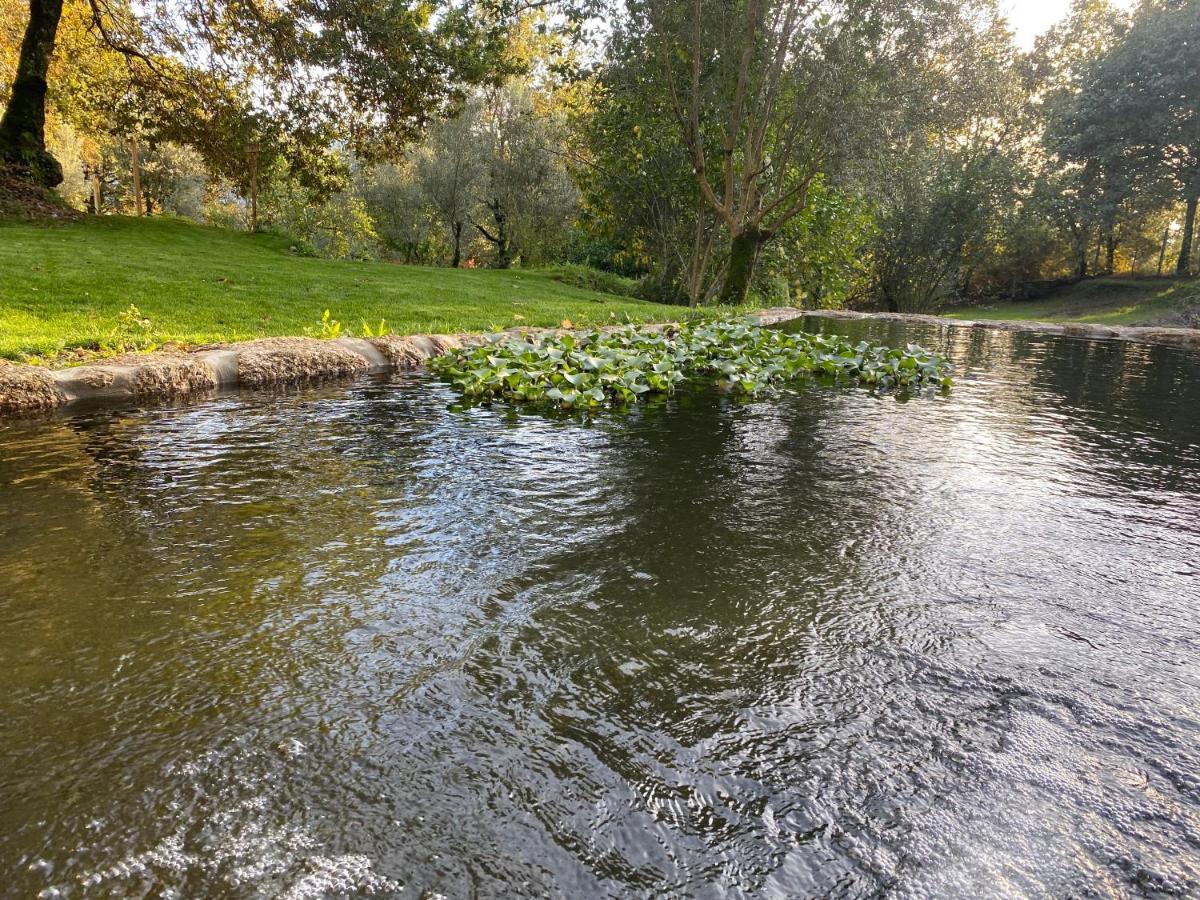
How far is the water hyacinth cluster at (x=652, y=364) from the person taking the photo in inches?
237

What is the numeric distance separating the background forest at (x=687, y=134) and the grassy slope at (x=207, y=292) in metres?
1.98

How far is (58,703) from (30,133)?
779 inches

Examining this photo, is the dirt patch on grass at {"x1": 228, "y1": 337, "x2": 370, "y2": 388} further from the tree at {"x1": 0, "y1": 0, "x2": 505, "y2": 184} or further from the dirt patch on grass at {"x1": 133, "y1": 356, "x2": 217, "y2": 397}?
the tree at {"x1": 0, "y1": 0, "x2": 505, "y2": 184}

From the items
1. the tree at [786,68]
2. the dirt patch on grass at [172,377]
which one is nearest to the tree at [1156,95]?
the tree at [786,68]

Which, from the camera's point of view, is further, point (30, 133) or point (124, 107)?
point (30, 133)

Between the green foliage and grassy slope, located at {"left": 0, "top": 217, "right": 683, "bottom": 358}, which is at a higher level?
the green foliage

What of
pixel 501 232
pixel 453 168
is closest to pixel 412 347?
pixel 453 168

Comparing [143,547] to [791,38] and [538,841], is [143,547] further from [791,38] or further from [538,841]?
[791,38]

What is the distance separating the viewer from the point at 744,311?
14.4 m

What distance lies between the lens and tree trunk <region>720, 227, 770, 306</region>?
16484 millimetres

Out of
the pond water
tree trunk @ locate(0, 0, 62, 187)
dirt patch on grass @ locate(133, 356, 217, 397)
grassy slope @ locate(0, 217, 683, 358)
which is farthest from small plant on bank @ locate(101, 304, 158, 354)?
tree trunk @ locate(0, 0, 62, 187)

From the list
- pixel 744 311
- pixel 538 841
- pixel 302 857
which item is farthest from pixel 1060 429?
pixel 744 311

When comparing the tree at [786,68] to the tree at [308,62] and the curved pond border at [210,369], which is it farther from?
the curved pond border at [210,369]

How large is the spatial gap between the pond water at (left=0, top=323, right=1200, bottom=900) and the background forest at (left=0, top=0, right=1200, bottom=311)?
10.3 metres
